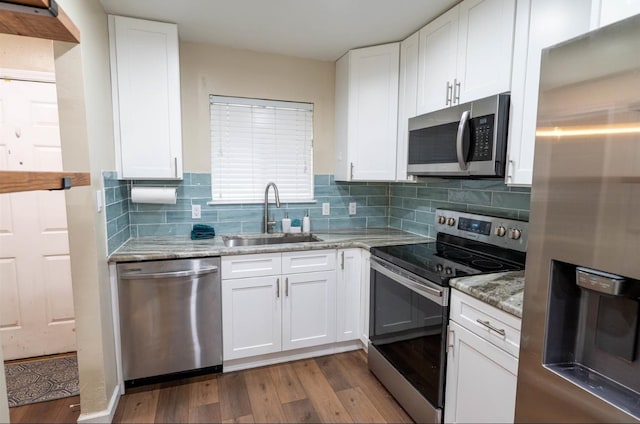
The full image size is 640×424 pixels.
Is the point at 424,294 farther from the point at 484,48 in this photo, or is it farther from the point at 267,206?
the point at 267,206

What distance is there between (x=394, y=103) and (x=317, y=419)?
2.20 metres

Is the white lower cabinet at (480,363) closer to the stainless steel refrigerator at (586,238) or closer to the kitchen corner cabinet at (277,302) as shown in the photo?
the stainless steel refrigerator at (586,238)

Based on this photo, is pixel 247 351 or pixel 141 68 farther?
pixel 247 351

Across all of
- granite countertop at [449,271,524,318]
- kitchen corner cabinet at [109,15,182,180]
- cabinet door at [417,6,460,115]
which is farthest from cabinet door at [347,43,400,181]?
kitchen corner cabinet at [109,15,182,180]

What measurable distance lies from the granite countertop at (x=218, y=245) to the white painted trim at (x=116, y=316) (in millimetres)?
97

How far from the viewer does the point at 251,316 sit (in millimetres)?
2365

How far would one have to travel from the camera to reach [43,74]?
2338 millimetres

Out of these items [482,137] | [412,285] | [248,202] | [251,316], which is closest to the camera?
[482,137]

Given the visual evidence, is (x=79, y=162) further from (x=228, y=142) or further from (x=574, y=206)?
(x=574, y=206)

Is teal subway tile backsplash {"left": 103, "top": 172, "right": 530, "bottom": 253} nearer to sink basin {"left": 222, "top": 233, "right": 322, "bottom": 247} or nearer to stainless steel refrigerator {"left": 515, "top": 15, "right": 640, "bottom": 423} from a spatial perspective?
sink basin {"left": 222, "top": 233, "right": 322, "bottom": 247}

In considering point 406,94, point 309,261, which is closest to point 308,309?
point 309,261

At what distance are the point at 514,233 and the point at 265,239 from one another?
1.79m

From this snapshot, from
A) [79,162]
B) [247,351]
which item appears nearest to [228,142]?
[79,162]

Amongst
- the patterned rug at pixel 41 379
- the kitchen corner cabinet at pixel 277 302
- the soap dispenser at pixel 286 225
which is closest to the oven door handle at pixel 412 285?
the kitchen corner cabinet at pixel 277 302
